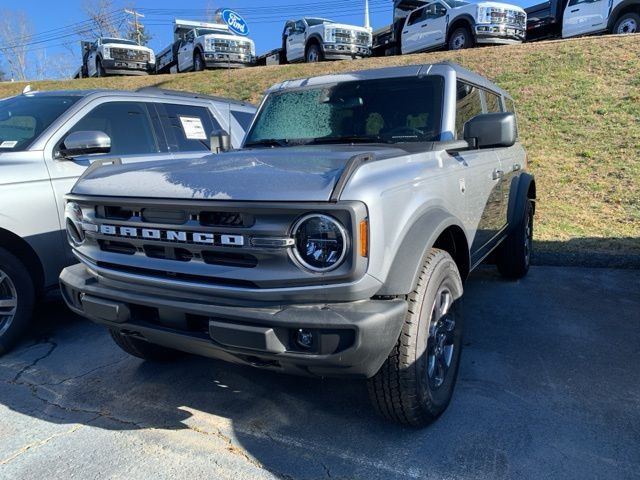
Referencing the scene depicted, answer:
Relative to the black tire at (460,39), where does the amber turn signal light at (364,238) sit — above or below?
below

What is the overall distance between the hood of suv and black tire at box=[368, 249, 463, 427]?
670 mm

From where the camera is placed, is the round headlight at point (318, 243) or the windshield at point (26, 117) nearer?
the round headlight at point (318, 243)

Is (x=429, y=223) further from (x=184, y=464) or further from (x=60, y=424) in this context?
(x=60, y=424)

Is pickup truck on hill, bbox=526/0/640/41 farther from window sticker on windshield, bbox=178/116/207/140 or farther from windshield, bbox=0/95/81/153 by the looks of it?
windshield, bbox=0/95/81/153

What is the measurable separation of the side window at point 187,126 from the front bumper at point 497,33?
11750mm

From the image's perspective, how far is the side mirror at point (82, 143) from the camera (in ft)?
12.7

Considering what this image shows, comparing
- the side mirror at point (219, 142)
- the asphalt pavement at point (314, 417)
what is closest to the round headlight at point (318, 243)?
the asphalt pavement at point (314, 417)

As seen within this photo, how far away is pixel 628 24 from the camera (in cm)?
1382

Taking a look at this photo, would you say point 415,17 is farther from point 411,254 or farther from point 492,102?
point 411,254

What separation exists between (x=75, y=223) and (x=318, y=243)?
5.07 feet

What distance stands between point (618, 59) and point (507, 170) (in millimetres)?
10494

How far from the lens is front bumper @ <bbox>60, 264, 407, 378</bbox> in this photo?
6.55 ft

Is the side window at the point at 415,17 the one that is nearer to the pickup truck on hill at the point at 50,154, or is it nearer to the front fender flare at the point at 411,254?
the pickup truck on hill at the point at 50,154

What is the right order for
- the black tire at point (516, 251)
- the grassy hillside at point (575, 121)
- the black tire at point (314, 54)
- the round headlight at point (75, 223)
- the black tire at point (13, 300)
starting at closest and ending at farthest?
the round headlight at point (75, 223)
the black tire at point (13, 300)
the black tire at point (516, 251)
the grassy hillside at point (575, 121)
the black tire at point (314, 54)
